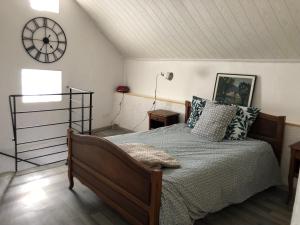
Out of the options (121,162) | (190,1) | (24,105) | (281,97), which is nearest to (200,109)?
(281,97)

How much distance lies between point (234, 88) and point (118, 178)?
2189 mm

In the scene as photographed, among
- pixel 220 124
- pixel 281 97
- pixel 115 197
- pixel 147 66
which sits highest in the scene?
pixel 147 66

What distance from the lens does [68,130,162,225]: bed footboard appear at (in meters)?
1.90

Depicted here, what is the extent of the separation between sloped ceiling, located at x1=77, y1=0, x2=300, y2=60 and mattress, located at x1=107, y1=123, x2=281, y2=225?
1171mm

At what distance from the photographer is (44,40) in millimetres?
4309

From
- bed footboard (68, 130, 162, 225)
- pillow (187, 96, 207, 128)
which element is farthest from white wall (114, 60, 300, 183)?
Result: bed footboard (68, 130, 162, 225)

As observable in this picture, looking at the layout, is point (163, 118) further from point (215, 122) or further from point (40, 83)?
point (40, 83)

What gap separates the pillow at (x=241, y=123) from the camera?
3.18 m

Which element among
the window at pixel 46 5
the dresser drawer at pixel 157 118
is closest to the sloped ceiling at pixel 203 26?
the window at pixel 46 5

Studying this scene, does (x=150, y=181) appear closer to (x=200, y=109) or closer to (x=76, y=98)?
(x=200, y=109)

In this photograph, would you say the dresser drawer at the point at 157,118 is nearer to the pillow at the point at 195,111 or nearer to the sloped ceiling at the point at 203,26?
the pillow at the point at 195,111

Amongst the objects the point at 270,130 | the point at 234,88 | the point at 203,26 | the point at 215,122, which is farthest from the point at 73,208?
the point at 203,26

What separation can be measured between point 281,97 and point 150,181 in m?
2.20

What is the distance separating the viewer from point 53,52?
4.46m
